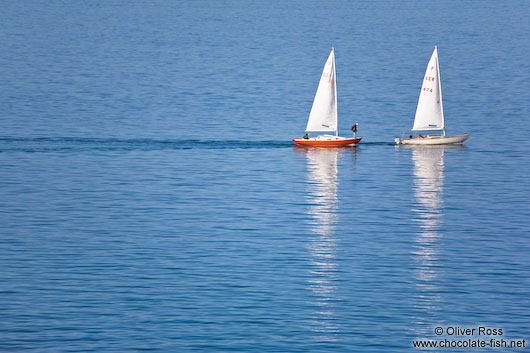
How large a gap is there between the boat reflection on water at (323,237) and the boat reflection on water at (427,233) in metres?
5.54

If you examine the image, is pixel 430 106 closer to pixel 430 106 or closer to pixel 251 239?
pixel 430 106

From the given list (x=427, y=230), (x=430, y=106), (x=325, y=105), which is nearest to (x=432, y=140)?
→ (x=430, y=106)

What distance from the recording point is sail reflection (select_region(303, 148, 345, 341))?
60.4 metres

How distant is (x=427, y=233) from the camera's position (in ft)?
273

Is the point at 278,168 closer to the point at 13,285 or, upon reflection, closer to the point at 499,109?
the point at 13,285

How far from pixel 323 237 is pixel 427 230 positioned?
31.4 feet

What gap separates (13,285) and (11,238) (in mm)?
13896

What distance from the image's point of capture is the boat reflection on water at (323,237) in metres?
60.3

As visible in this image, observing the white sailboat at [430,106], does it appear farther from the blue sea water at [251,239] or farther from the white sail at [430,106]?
the blue sea water at [251,239]

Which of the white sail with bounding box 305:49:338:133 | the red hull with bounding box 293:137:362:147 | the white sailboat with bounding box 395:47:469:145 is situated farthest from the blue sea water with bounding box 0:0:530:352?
the white sailboat with bounding box 395:47:469:145

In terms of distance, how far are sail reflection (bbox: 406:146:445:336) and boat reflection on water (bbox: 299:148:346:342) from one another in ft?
18.3

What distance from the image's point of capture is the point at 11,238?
78875 millimetres

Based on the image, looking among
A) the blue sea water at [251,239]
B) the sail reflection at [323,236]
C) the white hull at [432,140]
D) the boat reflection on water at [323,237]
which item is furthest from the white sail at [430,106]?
the sail reflection at [323,236]

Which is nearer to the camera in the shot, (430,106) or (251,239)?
(251,239)
